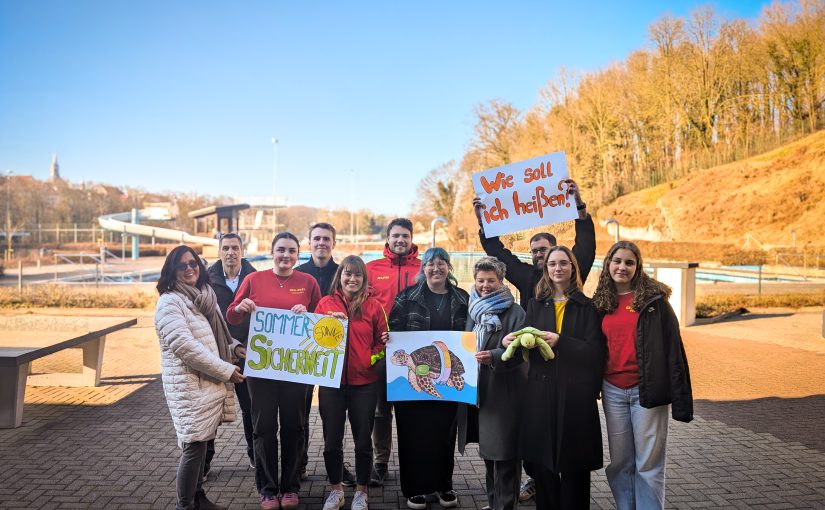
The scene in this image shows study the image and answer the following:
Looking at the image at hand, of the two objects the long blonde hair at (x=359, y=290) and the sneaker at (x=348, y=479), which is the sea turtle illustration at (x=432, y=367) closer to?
the long blonde hair at (x=359, y=290)

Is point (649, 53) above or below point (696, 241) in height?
above

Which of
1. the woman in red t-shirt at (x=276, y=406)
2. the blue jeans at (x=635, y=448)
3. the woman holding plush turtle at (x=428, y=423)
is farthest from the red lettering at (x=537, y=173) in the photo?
the woman in red t-shirt at (x=276, y=406)

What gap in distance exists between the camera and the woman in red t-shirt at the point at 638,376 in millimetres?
3666

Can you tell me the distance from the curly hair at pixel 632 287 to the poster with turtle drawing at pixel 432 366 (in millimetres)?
982

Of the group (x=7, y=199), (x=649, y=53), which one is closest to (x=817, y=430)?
(x=649, y=53)

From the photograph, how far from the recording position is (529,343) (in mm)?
3699

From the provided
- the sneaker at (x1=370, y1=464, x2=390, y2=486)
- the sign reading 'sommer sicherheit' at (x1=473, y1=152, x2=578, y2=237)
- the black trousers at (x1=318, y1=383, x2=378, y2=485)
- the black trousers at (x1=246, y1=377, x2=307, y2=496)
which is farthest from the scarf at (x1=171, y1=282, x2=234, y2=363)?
the sign reading 'sommer sicherheit' at (x1=473, y1=152, x2=578, y2=237)

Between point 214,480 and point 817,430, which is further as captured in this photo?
point 817,430

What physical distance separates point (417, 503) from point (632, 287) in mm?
2414

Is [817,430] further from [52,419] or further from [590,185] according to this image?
[590,185]

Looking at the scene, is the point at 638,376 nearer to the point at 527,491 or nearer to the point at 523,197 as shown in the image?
the point at 527,491

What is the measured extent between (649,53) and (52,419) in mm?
62180

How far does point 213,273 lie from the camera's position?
5.43m

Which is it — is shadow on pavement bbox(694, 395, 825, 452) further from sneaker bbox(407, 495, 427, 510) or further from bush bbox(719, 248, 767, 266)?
bush bbox(719, 248, 767, 266)
